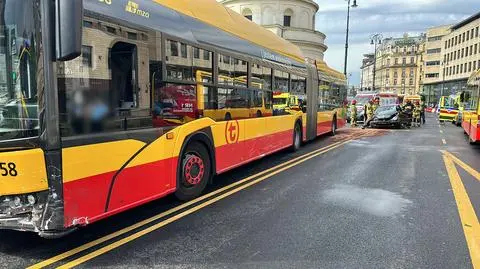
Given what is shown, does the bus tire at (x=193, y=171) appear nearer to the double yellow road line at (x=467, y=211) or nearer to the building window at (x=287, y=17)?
the double yellow road line at (x=467, y=211)

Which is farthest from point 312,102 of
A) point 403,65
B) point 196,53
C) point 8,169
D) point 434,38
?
point 403,65

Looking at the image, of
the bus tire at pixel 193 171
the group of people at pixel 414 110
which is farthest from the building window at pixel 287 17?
the bus tire at pixel 193 171

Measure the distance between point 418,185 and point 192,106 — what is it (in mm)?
4614

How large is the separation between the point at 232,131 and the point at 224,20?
2138mm

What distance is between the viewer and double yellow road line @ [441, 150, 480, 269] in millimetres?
4816

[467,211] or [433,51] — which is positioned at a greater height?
[433,51]

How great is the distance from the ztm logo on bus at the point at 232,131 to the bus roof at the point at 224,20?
5.70 ft

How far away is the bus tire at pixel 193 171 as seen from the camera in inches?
260

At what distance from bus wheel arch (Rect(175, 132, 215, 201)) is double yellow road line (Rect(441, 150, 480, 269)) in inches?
152

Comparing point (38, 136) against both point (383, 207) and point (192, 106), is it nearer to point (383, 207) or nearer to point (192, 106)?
point (192, 106)

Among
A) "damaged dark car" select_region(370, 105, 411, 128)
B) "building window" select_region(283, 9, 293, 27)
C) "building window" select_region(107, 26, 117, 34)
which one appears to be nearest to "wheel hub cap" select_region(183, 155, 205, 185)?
"building window" select_region(107, 26, 117, 34)

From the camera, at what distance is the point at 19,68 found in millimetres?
4086

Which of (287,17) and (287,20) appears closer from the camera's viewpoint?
(287,17)

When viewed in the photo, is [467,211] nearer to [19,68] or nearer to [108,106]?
[108,106]
